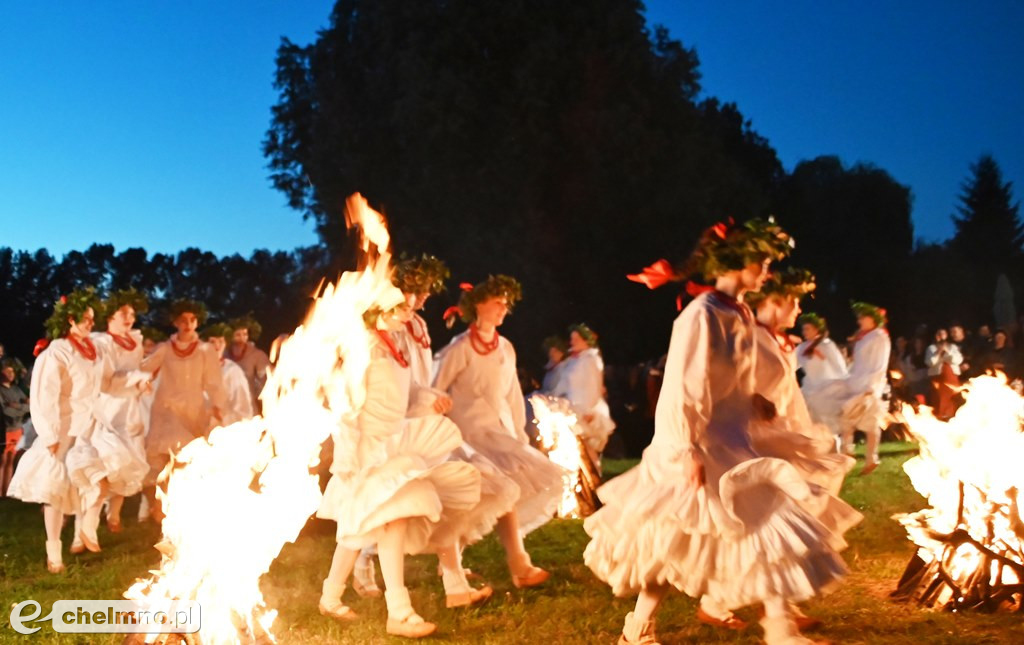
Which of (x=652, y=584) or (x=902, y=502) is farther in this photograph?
(x=902, y=502)

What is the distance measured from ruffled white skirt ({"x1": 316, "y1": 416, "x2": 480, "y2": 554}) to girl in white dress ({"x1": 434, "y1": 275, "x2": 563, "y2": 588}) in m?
0.69

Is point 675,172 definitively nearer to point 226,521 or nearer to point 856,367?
point 856,367

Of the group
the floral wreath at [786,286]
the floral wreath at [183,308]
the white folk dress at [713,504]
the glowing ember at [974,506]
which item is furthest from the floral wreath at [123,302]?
the glowing ember at [974,506]

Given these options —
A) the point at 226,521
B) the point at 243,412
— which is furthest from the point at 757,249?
the point at 243,412

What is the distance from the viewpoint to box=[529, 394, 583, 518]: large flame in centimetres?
1130

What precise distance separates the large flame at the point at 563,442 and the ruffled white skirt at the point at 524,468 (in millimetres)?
3247

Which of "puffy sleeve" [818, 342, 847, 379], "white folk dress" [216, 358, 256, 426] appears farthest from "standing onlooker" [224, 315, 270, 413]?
"puffy sleeve" [818, 342, 847, 379]

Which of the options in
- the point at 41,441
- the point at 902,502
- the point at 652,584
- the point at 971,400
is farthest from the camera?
the point at 902,502

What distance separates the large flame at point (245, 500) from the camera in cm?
505

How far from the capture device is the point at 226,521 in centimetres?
514

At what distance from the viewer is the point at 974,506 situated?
6652 millimetres

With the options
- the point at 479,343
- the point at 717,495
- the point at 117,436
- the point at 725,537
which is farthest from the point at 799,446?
the point at 117,436

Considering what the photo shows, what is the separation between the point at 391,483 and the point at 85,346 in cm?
428

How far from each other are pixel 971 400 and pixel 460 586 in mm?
3362
